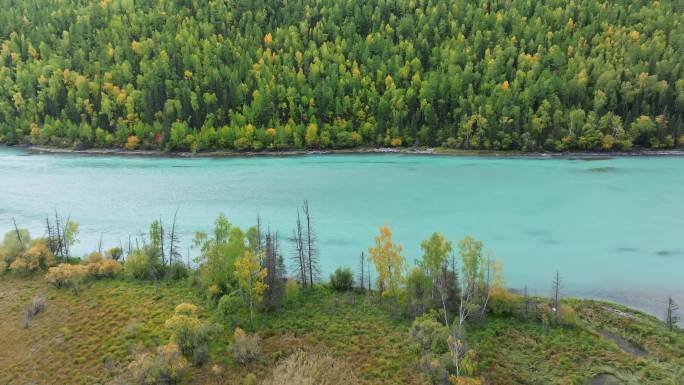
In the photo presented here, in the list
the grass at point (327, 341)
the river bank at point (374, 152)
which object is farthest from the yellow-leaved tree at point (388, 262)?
the river bank at point (374, 152)

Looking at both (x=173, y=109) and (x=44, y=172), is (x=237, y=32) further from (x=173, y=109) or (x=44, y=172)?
(x=44, y=172)

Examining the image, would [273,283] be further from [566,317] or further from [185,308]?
[566,317]

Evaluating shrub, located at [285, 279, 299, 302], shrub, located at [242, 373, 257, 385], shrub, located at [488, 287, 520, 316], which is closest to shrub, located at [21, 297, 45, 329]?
shrub, located at [242, 373, 257, 385]

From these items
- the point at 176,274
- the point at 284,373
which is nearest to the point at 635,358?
the point at 284,373

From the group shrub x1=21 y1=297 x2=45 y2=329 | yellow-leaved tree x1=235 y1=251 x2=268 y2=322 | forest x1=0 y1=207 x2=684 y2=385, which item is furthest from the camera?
shrub x1=21 y1=297 x2=45 y2=329

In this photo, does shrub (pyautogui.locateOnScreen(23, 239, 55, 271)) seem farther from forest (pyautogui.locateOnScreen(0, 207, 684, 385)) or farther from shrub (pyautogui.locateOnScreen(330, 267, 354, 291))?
shrub (pyautogui.locateOnScreen(330, 267, 354, 291))

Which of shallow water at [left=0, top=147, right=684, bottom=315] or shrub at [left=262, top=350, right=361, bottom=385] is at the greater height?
shallow water at [left=0, top=147, right=684, bottom=315]

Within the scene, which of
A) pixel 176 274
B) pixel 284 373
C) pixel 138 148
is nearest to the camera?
pixel 284 373
